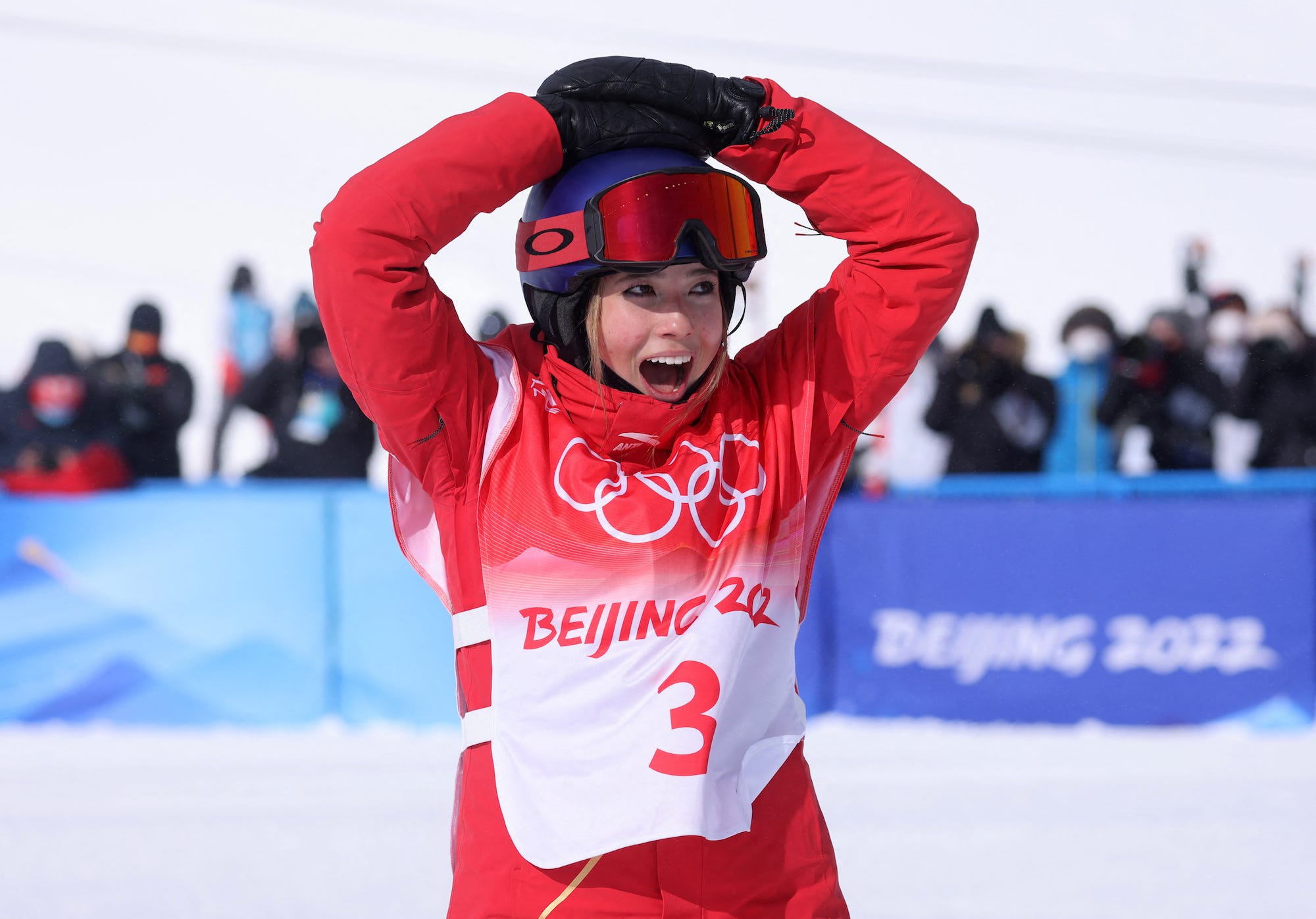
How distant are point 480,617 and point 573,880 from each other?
35 centimetres

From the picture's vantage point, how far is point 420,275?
163cm

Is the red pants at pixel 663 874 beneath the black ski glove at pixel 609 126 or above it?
beneath

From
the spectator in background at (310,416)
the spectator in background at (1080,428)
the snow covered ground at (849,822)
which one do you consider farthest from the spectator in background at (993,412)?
the spectator in background at (310,416)

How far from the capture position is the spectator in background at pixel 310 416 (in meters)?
6.41

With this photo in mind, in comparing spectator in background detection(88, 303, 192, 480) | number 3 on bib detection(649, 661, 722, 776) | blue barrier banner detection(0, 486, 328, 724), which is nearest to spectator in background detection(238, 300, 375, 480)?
spectator in background detection(88, 303, 192, 480)

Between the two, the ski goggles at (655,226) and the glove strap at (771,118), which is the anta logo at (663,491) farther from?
the glove strap at (771,118)

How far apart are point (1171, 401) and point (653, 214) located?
5.53m

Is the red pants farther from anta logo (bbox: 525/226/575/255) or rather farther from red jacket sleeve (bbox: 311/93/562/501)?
anta logo (bbox: 525/226/575/255)

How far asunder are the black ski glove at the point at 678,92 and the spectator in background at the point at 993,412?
4853 mm

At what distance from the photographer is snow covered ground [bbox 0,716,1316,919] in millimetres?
3666

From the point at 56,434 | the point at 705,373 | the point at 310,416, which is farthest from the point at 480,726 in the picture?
the point at 56,434

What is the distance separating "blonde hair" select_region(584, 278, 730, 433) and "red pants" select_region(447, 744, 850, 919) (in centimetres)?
48

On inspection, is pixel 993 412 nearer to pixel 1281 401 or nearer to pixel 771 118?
pixel 1281 401

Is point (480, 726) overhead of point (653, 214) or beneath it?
beneath
